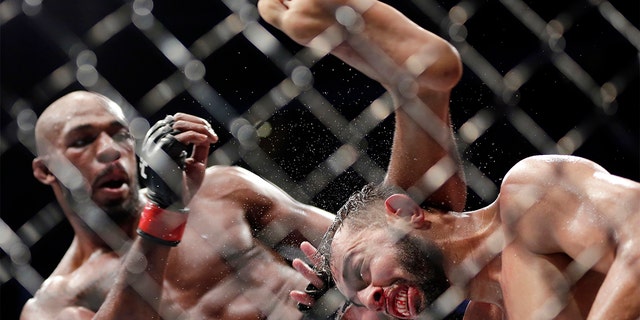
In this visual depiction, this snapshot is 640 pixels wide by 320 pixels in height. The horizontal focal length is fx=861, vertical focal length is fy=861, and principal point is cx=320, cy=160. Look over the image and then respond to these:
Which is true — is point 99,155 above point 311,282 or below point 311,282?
above

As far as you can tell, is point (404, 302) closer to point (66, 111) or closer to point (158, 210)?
point (158, 210)

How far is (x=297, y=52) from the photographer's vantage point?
2.38 metres

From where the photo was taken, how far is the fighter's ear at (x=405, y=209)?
1405 mm

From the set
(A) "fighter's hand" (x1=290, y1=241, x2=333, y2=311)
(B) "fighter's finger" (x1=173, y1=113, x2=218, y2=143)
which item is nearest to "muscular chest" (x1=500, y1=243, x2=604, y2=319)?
(A) "fighter's hand" (x1=290, y1=241, x2=333, y2=311)

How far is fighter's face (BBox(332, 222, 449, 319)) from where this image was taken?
1.39 m

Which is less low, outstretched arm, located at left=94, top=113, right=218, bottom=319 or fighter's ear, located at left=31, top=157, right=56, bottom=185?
fighter's ear, located at left=31, top=157, right=56, bottom=185

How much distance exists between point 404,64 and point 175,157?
0.47 metres

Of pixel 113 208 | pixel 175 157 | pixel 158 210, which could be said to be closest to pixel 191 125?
pixel 175 157

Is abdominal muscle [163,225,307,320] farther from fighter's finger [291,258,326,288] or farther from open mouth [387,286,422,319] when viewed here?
open mouth [387,286,422,319]

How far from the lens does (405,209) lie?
142cm

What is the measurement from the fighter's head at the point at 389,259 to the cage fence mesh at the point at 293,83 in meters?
0.66

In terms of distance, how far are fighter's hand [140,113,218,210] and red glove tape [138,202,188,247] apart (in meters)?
0.01

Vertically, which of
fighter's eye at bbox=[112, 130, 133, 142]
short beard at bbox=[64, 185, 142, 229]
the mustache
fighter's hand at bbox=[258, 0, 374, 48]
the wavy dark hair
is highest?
fighter's hand at bbox=[258, 0, 374, 48]

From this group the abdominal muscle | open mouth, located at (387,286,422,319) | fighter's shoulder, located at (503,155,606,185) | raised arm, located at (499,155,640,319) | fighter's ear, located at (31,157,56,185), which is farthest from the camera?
fighter's ear, located at (31,157,56,185)
